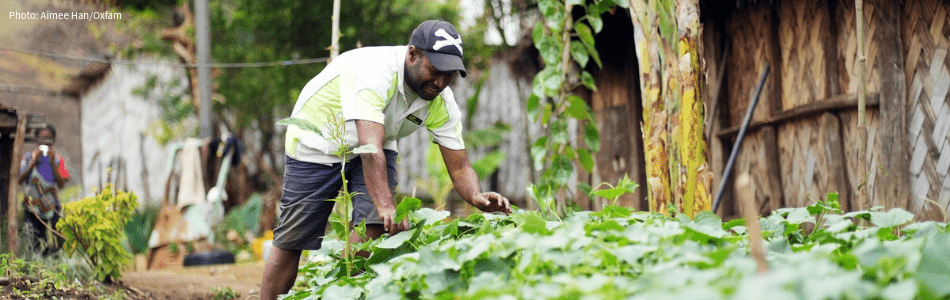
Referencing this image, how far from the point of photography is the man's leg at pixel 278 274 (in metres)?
2.69

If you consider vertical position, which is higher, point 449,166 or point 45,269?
point 449,166

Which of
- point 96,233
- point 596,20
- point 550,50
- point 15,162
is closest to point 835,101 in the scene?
point 596,20

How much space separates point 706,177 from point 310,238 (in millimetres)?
1482

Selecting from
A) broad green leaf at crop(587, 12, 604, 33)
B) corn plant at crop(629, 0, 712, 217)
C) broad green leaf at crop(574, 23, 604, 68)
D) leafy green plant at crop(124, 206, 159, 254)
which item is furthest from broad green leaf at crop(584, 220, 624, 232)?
leafy green plant at crop(124, 206, 159, 254)

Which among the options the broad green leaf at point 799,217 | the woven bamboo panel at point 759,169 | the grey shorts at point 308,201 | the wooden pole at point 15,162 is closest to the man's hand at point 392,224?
the grey shorts at point 308,201

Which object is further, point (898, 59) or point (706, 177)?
point (898, 59)

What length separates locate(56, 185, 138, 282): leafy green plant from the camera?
376 cm

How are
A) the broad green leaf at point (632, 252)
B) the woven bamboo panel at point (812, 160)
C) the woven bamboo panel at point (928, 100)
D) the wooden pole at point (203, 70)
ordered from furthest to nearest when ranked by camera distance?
the wooden pole at point (203, 70) → the woven bamboo panel at point (812, 160) → the woven bamboo panel at point (928, 100) → the broad green leaf at point (632, 252)

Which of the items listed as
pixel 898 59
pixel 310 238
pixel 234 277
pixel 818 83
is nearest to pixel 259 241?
pixel 234 277

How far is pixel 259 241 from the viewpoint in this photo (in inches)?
275

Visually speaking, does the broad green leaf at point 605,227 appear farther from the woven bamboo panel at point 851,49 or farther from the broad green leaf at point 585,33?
the broad green leaf at point 585,33

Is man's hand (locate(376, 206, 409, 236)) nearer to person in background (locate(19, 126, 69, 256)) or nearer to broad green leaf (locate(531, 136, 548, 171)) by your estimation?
broad green leaf (locate(531, 136, 548, 171))

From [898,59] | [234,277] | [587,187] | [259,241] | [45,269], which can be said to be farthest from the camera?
[259,241]

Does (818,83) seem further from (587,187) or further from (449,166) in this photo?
(449,166)
